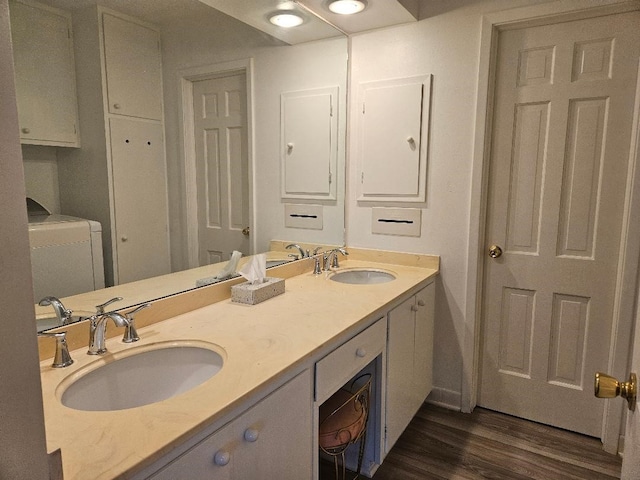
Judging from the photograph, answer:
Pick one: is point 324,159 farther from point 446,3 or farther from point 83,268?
point 83,268

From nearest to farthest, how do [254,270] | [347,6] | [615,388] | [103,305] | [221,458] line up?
[615,388] → [221,458] → [103,305] → [254,270] → [347,6]

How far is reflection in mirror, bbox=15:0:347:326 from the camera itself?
124 cm

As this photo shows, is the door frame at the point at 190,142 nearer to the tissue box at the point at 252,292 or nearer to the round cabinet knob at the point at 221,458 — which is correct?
the tissue box at the point at 252,292

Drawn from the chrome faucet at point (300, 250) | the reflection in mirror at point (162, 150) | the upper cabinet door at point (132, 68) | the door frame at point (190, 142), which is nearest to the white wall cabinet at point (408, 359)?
the chrome faucet at point (300, 250)

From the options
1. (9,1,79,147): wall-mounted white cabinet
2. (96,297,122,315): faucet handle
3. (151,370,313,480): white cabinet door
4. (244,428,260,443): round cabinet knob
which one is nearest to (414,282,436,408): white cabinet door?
(151,370,313,480): white cabinet door

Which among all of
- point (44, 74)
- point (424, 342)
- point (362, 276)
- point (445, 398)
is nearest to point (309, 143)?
point (362, 276)

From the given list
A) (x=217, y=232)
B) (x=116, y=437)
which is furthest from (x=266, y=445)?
(x=217, y=232)

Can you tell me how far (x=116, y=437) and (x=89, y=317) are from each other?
1.85 ft

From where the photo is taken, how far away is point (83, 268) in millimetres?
1289

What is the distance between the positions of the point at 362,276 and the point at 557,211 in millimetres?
1047

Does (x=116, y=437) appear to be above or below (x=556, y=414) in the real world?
above

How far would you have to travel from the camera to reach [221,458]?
3.00ft

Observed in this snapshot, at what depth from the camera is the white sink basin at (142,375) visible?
1.09m

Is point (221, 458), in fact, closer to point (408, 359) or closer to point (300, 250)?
point (408, 359)
